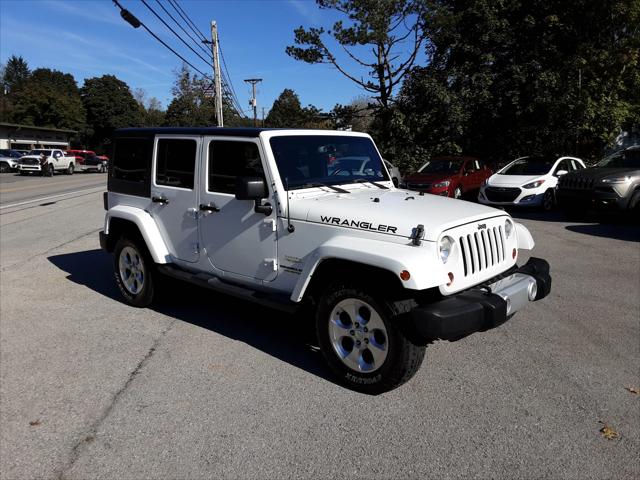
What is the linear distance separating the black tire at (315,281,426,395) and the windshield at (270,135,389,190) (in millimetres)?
1021

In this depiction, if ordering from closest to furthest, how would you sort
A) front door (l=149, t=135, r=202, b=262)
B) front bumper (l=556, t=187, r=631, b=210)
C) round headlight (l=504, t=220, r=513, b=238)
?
round headlight (l=504, t=220, r=513, b=238) → front door (l=149, t=135, r=202, b=262) → front bumper (l=556, t=187, r=631, b=210)

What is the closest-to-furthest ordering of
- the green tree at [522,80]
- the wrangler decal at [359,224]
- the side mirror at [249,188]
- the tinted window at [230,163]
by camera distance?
the wrangler decal at [359,224], the side mirror at [249,188], the tinted window at [230,163], the green tree at [522,80]

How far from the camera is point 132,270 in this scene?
5.52m

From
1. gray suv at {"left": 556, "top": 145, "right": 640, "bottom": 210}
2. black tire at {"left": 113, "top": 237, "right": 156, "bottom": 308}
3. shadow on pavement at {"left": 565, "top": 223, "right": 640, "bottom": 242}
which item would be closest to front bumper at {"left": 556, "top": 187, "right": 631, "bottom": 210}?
gray suv at {"left": 556, "top": 145, "right": 640, "bottom": 210}

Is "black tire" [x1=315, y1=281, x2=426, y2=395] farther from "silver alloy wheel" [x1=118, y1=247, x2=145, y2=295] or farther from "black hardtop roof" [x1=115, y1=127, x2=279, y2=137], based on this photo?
"silver alloy wheel" [x1=118, y1=247, x2=145, y2=295]

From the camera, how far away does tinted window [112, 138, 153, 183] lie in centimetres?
528

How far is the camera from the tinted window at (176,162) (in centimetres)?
475

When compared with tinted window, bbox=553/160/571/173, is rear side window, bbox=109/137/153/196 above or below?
below

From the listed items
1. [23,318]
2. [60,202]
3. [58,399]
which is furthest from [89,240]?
[60,202]

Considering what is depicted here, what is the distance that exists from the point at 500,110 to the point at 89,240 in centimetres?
1558

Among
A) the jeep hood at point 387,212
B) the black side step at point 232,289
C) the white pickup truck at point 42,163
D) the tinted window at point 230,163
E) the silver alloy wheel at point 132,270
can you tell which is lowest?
the white pickup truck at point 42,163

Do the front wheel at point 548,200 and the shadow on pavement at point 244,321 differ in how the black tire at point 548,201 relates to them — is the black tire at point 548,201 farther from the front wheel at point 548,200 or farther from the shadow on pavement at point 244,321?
the shadow on pavement at point 244,321

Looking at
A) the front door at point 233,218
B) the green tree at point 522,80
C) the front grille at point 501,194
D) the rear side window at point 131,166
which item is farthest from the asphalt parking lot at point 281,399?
the green tree at point 522,80

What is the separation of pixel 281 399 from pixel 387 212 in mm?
1517
